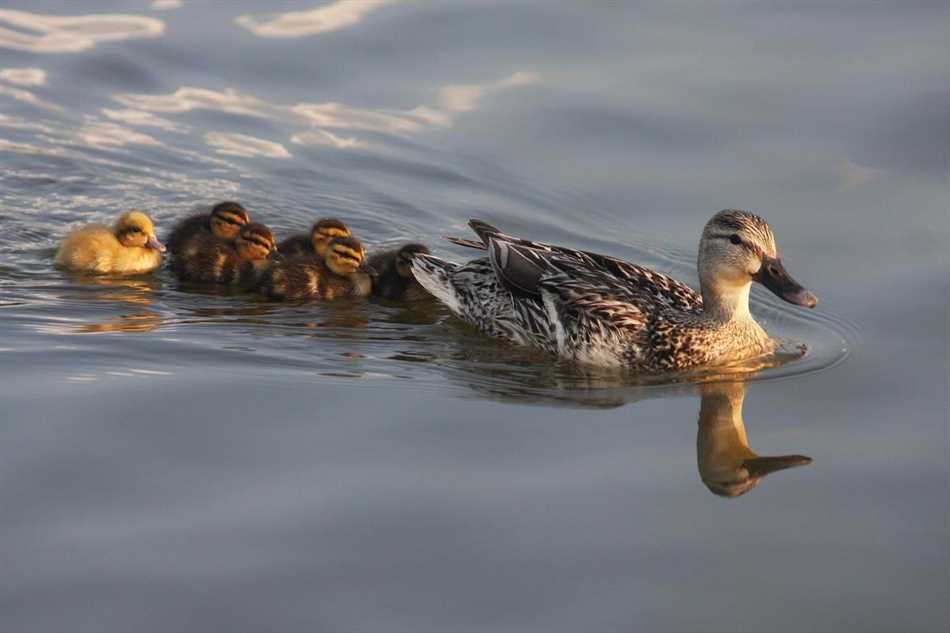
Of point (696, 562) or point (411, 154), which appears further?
point (411, 154)

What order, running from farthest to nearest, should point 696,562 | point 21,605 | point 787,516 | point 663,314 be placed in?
point 663,314 < point 787,516 < point 696,562 < point 21,605

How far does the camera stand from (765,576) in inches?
150

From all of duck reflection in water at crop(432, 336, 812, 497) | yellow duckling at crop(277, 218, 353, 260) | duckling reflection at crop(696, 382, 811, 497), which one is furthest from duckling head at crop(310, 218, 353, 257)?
duckling reflection at crop(696, 382, 811, 497)

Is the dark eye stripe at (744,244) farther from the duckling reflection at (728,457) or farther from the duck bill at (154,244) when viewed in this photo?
the duck bill at (154,244)

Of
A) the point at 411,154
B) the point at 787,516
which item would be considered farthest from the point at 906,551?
the point at 411,154

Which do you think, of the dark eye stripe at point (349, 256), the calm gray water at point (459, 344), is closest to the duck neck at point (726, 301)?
the calm gray water at point (459, 344)

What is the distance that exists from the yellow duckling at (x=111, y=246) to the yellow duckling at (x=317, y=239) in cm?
54

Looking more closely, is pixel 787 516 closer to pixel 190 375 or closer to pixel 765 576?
pixel 765 576

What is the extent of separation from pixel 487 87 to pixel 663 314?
2.51m

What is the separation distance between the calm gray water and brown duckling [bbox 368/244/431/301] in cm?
8

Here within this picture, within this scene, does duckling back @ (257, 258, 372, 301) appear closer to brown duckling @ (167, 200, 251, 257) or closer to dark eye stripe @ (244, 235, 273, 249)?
dark eye stripe @ (244, 235, 273, 249)

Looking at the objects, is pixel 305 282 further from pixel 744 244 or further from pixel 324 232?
pixel 744 244

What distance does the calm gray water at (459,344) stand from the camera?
3770 millimetres

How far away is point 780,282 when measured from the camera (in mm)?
5539
